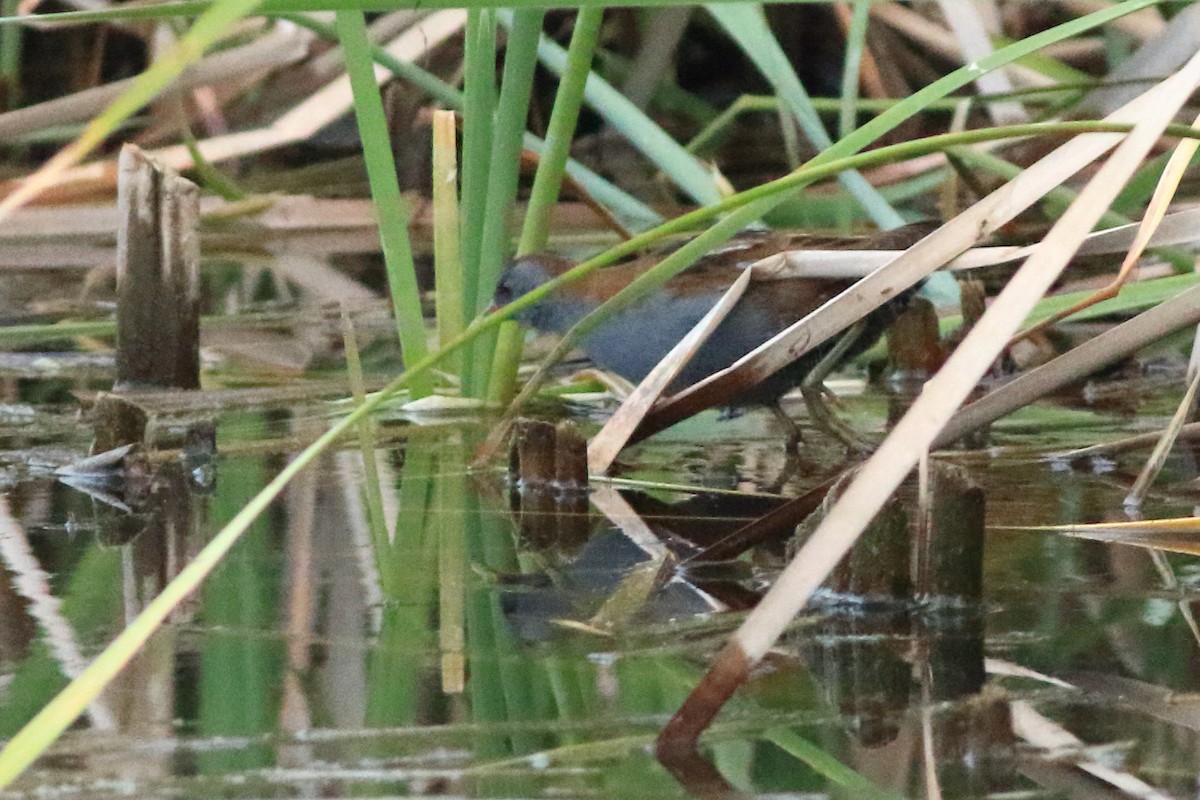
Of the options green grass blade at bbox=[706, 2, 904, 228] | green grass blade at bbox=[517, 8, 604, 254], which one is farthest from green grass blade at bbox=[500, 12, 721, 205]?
green grass blade at bbox=[517, 8, 604, 254]

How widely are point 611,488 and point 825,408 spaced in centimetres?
49

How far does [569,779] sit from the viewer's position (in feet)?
4.28

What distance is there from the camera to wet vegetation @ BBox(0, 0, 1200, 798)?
1.35m

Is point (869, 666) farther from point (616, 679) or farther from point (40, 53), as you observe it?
point (40, 53)

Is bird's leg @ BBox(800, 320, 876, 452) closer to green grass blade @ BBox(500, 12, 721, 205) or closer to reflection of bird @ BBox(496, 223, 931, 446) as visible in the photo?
reflection of bird @ BBox(496, 223, 931, 446)

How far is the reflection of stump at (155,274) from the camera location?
3.01 metres

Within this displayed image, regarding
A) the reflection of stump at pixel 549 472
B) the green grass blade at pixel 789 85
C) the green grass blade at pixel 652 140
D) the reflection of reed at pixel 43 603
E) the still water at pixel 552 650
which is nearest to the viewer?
the still water at pixel 552 650

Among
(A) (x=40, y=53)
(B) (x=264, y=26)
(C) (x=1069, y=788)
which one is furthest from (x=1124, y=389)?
(A) (x=40, y=53)

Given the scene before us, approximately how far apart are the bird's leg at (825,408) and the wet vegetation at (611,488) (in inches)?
0.5

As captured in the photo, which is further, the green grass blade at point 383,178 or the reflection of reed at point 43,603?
the green grass blade at point 383,178

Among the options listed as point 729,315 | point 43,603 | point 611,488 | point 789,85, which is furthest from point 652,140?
point 43,603

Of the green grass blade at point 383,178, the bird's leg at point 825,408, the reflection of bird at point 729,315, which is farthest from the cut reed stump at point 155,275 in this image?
the bird's leg at point 825,408

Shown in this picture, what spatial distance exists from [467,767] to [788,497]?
1061 mm

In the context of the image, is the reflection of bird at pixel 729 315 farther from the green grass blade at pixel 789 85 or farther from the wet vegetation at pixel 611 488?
the green grass blade at pixel 789 85
